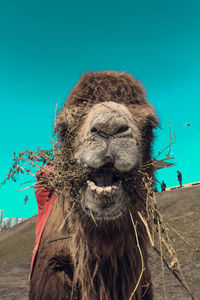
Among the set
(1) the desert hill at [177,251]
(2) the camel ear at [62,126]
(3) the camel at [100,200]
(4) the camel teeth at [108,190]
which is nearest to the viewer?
(4) the camel teeth at [108,190]

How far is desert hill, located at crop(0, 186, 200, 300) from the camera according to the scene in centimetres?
713

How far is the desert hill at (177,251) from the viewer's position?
713cm

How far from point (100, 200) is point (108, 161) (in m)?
0.30

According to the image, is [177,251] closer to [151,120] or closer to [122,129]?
[151,120]

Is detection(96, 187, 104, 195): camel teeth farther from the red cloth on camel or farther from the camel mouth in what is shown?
the red cloth on camel

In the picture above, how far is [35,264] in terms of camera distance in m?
2.95

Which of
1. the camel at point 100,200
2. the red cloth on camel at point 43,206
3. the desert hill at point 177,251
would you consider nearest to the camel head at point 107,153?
the camel at point 100,200

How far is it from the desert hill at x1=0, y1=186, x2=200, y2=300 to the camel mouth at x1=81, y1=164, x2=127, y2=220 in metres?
0.59

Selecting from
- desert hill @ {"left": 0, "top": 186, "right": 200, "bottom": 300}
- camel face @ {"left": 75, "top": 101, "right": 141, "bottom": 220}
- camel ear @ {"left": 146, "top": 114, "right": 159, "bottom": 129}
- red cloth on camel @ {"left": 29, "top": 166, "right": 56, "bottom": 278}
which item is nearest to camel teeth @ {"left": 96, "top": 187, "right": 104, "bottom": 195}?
camel face @ {"left": 75, "top": 101, "right": 141, "bottom": 220}

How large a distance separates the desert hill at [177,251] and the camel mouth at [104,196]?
588 mm

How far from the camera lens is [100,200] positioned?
196 cm

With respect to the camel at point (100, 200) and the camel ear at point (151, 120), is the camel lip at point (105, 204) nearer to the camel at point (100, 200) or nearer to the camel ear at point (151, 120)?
the camel at point (100, 200)

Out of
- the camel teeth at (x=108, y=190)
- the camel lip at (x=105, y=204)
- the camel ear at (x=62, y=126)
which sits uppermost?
the camel ear at (x=62, y=126)

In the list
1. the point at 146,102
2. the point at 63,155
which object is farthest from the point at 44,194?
the point at 146,102
